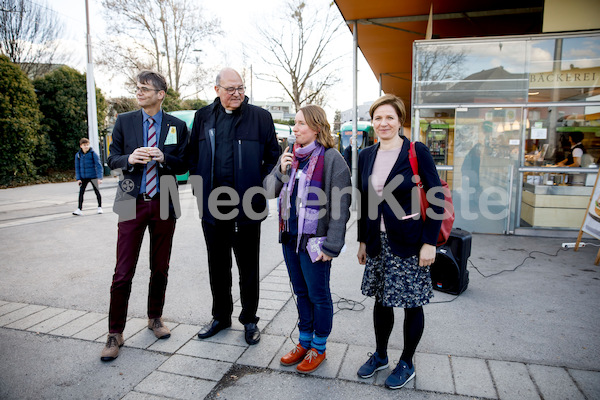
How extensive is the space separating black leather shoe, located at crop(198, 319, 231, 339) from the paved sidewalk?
0.07 metres

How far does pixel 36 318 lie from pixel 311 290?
9.29ft

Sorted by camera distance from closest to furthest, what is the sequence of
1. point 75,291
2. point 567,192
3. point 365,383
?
point 365,383 < point 75,291 < point 567,192

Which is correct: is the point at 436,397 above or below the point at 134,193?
below

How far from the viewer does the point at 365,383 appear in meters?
2.68

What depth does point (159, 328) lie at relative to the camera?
3393mm

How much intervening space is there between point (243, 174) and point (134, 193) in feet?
2.95

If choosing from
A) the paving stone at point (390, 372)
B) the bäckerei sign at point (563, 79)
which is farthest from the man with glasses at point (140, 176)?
the bäckerei sign at point (563, 79)

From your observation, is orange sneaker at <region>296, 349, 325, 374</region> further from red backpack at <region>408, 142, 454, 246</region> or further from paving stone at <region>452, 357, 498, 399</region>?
red backpack at <region>408, 142, 454, 246</region>

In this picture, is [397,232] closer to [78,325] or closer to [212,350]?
[212,350]

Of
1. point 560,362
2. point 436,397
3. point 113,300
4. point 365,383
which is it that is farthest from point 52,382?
→ point 560,362

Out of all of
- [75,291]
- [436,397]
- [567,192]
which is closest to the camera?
[436,397]

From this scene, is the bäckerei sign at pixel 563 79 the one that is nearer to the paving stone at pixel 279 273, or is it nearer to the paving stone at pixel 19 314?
the paving stone at pixel 279 273

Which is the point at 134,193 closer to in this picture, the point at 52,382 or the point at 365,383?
the point at 52,382

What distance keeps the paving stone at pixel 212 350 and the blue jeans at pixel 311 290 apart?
0.58m
